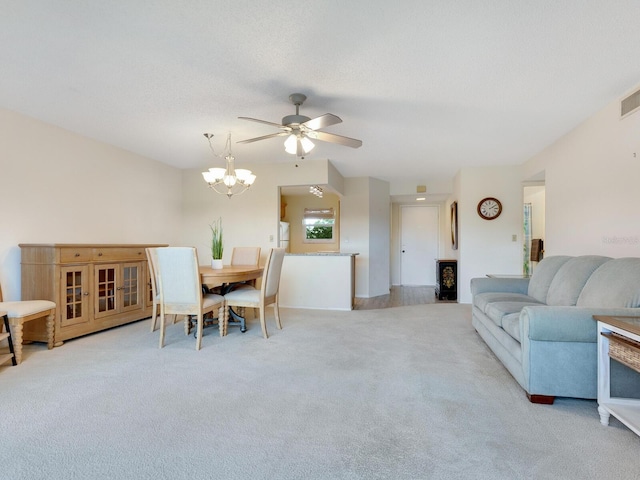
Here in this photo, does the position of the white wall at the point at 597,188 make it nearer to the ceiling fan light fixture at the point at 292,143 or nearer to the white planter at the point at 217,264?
the ceiling fan light fixture at the point at 292,143

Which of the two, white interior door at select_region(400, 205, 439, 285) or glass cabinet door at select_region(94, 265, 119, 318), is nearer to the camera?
glass cabinet door at select_region(94, 265, 119, 318)

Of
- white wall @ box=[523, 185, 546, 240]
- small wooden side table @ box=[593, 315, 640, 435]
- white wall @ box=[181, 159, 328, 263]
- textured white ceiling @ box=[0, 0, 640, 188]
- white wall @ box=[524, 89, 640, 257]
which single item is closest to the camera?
small wooden side table @ box=[593, 315, 640, 435]

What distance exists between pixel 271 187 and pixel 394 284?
162 inches

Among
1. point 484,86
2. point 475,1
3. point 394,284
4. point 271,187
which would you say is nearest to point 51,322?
point 271,187

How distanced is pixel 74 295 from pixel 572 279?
183 inches

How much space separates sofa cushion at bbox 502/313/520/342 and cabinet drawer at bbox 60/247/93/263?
13.0 ft

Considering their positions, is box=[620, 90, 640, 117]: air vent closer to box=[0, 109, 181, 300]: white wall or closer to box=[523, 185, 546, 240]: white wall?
box=[523, 185, 546, 240]: white wall

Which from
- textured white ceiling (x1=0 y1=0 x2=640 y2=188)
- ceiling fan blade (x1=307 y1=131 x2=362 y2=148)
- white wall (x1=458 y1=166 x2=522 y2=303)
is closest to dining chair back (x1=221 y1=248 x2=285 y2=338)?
ceiling fan blade (x1=307 y1=131 x2=362 y2=148)

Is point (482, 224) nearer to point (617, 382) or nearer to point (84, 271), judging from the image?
point (617, 382)

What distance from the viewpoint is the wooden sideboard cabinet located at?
126 inches

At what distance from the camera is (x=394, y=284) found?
795 cm

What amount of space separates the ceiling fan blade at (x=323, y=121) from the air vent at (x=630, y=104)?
239cm

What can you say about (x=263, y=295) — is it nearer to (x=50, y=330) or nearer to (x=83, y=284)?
(x=83, y=284)

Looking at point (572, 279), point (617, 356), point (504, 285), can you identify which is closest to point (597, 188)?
point (572, 279)
